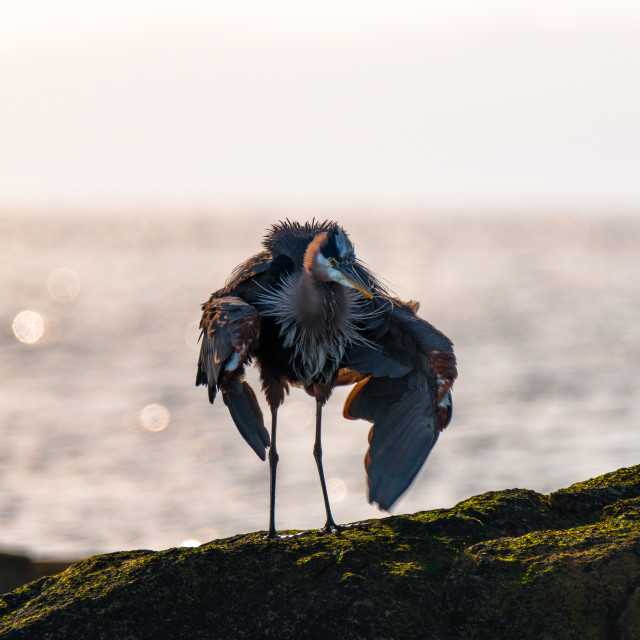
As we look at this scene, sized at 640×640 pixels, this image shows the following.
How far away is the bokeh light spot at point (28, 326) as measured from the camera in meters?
51.0

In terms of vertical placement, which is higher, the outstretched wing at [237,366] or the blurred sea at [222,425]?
the blurred sea at [222,425]

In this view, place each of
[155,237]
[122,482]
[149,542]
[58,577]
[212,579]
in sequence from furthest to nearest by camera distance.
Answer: [155,237] < [122,482] < [149,542] < [58,577] < [212,579]

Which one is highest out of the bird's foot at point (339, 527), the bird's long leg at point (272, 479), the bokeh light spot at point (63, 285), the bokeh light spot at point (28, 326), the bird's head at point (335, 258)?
the bokeh light spot at point (63, 285)

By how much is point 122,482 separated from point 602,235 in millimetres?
171028

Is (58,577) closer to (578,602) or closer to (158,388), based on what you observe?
(578,602)

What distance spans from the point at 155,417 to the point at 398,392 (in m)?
22.1

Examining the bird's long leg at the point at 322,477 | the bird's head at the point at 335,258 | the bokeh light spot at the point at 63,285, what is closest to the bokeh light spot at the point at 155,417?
the bird's long leg at the point at 322,477

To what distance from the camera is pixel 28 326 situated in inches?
2212

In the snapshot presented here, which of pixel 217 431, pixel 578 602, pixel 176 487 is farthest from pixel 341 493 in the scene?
pixel 578 602

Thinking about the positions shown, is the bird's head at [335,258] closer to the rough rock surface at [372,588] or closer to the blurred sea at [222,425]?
the blurred sea at [222,425]

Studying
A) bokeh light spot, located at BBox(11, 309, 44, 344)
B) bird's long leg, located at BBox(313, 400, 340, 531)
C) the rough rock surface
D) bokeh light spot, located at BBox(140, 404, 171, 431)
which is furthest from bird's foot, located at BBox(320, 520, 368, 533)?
bokeh light spot, located at BBox(11, 309, 44, 344)

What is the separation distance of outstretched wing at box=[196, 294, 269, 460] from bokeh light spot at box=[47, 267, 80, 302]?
2752 inches

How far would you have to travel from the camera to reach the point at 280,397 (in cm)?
877

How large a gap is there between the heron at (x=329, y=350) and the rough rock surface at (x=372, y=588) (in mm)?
980
